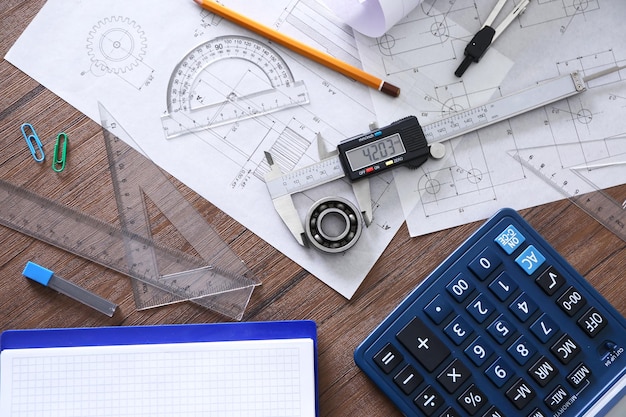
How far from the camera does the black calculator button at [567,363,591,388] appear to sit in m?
0.94

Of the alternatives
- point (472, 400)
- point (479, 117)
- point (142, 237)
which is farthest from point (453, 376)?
point (142, 237)

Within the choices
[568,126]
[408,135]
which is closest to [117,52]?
[408,135]

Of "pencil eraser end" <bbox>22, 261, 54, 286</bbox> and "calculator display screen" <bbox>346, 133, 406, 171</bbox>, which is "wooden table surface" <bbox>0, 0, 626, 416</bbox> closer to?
"pencil eraser end" <bbox>22, 261, 54, 286</bbox>

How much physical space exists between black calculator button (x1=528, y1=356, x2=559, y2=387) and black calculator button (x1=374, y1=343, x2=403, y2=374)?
0.66 feet

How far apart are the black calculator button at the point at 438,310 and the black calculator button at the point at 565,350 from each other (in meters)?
0.17

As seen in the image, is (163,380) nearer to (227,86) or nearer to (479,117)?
(227,86)

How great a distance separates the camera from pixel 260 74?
3.44 feet

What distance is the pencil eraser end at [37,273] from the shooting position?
988mm

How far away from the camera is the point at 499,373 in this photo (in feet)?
3.09

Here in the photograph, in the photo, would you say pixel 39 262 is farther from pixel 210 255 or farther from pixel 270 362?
pixel 270 362

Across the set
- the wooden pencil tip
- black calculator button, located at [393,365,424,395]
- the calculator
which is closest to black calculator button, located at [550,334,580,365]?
the calculator

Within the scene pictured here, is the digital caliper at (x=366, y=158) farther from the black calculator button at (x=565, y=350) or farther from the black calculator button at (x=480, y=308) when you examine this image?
the black calculator button at (x=565, y=350)

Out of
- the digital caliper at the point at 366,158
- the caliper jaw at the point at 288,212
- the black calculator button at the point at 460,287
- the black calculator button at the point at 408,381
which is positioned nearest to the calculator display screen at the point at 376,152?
the digital caliper at the point at 366,158

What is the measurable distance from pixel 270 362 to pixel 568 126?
63 centimetres
